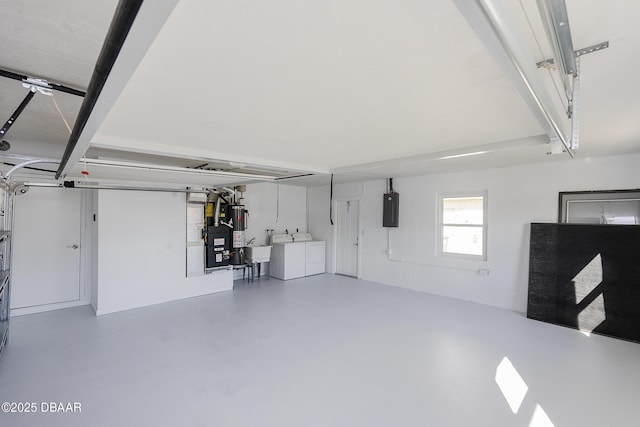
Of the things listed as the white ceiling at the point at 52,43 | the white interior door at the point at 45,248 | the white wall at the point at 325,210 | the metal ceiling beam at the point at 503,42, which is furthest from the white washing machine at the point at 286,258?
the metal ceiling beam at the point at 503,42

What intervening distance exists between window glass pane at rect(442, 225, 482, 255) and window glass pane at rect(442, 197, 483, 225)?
130mm

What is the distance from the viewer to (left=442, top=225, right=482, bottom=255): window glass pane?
495 centimetres

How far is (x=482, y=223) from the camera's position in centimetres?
488

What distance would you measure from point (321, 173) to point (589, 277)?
13.0 ft

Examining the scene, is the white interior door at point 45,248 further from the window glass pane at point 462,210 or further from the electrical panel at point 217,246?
the window glass pane at point 462,210

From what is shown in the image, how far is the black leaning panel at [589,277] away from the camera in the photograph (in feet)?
11.5

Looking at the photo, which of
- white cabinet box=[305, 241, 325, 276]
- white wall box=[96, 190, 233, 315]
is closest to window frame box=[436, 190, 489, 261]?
white cabinet box=[305, 241, 325, 276]

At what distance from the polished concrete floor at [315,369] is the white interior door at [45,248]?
0.40m

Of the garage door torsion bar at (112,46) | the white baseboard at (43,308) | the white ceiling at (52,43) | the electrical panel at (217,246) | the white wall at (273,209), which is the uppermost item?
the white ceiling at (52,43)

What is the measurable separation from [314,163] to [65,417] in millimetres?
3536

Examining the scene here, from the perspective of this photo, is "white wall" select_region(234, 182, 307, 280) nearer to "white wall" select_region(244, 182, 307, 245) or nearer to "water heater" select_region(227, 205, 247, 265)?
"white wall" select_region(244, 182, 307, 245)

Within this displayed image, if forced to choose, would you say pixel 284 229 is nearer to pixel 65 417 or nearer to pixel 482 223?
pixel 482 223

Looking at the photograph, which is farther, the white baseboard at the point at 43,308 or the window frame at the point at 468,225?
the window frame at the point at 468,225

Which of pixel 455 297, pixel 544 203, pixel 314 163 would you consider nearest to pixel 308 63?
pixel 314 163
